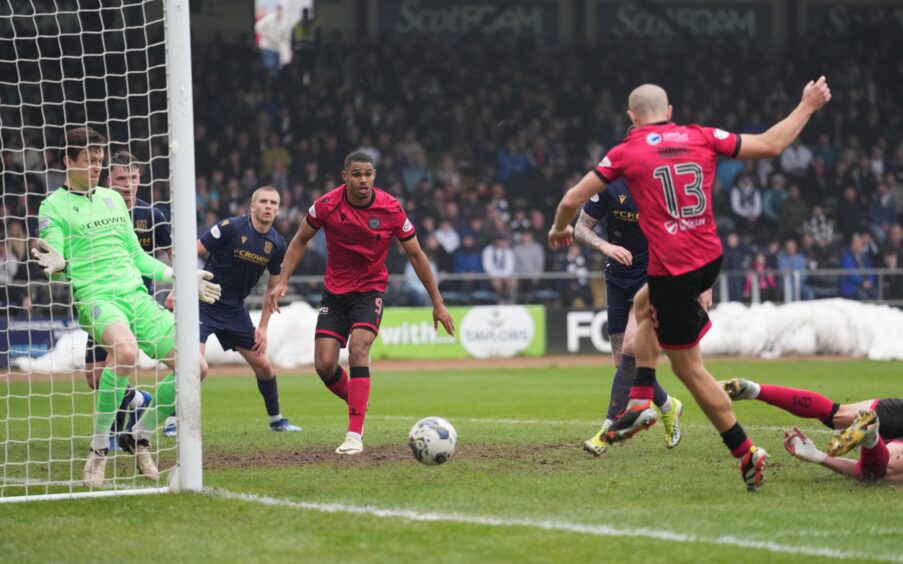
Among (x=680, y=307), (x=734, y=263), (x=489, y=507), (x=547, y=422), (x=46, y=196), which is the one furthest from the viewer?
(x=734, y=263)

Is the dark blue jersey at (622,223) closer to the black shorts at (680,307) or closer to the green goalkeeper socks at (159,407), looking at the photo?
the black shorts at (680,307)

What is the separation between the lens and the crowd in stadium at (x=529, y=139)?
25406mm

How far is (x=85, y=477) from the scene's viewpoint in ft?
25.6

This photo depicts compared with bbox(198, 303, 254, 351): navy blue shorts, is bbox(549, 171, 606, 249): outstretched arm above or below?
above

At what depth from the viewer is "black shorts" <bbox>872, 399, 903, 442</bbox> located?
7.09 meters

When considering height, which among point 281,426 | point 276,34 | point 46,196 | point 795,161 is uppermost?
point 276,34

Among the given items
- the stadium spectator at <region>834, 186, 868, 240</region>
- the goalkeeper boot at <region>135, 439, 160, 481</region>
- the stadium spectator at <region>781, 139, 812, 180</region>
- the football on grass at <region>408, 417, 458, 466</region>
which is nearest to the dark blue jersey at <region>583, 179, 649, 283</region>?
the football on grass at <region>408, 417, 458, 466</region>

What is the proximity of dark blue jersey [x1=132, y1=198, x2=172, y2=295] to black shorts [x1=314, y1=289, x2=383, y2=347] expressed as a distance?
1.70 meters

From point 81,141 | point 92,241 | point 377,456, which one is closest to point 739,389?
point 377,456

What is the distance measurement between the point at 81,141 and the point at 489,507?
3.60 metres

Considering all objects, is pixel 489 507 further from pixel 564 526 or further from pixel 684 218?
pixel 684 218

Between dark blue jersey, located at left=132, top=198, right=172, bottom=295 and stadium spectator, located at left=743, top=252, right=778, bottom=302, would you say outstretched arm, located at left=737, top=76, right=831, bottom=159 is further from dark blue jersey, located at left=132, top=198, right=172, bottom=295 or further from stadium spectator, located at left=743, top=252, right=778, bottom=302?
stadium spectator, located at left=743, top=252, right=778, bottom=302

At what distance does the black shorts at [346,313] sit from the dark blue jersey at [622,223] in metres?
1.81

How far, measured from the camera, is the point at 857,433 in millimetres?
6723
